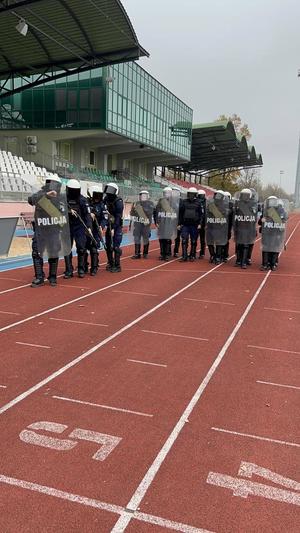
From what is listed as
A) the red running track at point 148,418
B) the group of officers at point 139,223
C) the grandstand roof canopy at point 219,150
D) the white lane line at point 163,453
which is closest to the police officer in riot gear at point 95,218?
the group of officers at point 139,223

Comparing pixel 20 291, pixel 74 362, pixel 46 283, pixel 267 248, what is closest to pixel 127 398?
pixel 74 362

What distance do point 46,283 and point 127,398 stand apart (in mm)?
5833

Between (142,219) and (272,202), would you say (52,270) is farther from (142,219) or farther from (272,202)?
(272,202)

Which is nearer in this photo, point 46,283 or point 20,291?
point 20,291

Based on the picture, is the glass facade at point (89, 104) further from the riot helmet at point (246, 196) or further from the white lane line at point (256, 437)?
the white lane line at point (256, 437)

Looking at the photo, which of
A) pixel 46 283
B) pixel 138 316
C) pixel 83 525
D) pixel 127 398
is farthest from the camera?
pixel 46 283

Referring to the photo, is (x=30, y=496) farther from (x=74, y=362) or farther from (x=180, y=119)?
(x=180, y=119)

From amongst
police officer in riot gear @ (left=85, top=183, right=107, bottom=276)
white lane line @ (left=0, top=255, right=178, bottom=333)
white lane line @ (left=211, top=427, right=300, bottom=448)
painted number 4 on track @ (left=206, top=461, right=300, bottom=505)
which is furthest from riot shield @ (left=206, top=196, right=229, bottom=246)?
painted number 4 on track @ (left=206, top=461, right=300, bottom=505)

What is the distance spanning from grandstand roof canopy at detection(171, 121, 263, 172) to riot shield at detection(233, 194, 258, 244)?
42719 mm

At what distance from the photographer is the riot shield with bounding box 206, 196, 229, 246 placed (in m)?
13.2

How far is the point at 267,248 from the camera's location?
40.5 ft

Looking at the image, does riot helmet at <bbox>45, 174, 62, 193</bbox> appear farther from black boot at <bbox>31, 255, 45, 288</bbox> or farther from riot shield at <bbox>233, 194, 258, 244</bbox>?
riot shield at <bbox>233, 194, 258, 244</bbox>

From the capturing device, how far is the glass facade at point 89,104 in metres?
34.6

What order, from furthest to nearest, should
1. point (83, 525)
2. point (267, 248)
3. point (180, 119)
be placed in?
1. point (180, 119)
2. point (267, 248)
3. point (83, 525)
